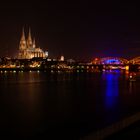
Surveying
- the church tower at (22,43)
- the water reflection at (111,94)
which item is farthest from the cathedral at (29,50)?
the water reflection at (111,94)

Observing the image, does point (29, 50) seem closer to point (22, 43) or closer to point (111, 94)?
point (22, 43)

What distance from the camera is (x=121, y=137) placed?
25.3 ft

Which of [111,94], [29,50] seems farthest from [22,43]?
[111,94]

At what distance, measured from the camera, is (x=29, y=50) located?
455 feet

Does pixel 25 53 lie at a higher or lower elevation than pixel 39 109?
higher

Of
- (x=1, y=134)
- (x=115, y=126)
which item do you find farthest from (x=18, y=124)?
(x=115, y=126)

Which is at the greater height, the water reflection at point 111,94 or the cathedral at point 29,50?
the cathedral at point 29,50

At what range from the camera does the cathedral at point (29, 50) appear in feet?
453

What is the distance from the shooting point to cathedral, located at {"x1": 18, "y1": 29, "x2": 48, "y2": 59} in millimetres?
138125

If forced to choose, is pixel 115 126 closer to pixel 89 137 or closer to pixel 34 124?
pixel 89 137

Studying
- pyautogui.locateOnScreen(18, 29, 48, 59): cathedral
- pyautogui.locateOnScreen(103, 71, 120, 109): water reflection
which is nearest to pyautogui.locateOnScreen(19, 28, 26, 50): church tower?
pyautogui.locateOnScreen(18, 29, 48, 59): cathedral

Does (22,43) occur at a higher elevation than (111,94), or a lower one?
higher

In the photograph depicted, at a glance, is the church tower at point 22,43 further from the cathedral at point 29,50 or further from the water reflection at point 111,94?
the water reflection at point 111,94

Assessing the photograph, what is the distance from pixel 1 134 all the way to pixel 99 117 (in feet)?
16.3
